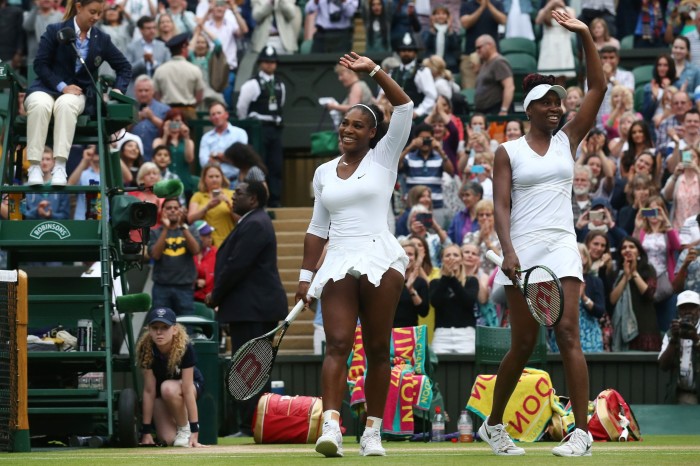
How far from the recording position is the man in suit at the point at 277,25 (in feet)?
77.5

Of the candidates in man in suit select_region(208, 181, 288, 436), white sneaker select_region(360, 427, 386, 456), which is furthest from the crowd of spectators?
white sneaker select_region(360, 427, 386, 456)

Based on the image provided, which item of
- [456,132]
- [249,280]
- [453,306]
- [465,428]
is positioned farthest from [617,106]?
[465,428]

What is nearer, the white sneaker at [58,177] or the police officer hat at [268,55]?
the white sneaker at [58,177]

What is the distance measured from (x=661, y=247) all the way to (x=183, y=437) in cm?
645

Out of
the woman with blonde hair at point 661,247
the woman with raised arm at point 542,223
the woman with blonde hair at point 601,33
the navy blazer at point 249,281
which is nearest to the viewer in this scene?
the woman with raised arm at point 542,223

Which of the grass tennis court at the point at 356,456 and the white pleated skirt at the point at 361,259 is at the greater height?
the white pleated skirt at the point at 361,259

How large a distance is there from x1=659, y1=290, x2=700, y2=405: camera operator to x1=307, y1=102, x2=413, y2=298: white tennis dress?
5490 millimetres

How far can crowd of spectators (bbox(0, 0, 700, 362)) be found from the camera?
16.1 metres

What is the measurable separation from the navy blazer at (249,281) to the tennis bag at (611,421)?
2.81 m

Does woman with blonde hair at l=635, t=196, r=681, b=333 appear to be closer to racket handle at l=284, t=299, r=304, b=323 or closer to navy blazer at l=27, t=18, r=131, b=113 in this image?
navy blazer at l=27, t=18, r=131, b=113

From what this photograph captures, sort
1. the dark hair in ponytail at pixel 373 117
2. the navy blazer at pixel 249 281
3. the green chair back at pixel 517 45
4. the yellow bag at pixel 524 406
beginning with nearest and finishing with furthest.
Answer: the dark hair in ponytail at pixel 373 117 → the yellow bag at pixel 524 406 → the navy blazer at pixel 249 281 → the green chair back at pixel 517 45

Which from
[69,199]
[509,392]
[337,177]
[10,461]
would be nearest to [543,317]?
[509,392]

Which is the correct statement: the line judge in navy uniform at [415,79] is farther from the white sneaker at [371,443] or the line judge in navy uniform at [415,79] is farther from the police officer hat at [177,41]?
the white sneaker at [371,443]

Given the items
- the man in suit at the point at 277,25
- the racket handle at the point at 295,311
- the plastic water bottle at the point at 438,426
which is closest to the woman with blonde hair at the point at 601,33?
the man in suit at the point at 277,25
